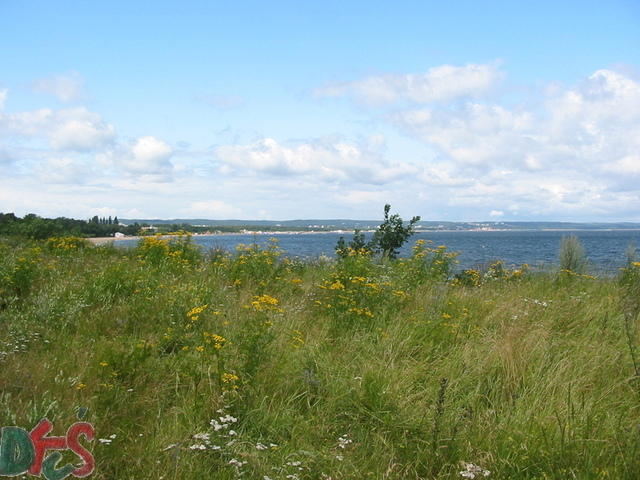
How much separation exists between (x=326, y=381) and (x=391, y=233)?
329 inches

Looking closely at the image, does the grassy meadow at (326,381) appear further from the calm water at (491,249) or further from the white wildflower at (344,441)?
the calm water at (491,249)

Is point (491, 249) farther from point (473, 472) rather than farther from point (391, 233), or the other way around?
point (473, 472)

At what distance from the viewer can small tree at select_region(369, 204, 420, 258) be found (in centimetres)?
1188

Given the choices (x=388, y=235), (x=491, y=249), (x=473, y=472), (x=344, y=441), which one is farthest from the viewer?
(x=491, y=249)

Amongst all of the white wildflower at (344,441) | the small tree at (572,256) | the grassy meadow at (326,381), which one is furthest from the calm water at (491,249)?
the white wildflower at (344,441)

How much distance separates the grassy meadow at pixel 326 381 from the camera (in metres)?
2.87

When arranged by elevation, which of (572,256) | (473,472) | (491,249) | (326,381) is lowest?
(491,249)

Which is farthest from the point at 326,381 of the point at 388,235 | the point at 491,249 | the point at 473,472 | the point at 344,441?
the point at 491,249

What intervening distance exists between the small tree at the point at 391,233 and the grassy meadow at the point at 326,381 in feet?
17.8

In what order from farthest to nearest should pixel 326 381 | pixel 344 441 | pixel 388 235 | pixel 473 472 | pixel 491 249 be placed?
1. pixel 491 249
2. pixel 388 235
3. pixel 326 381
4. pixel 344 441
5. pixel 473 472

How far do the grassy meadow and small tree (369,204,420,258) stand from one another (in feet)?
17.8

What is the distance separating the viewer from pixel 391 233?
11.9 metres

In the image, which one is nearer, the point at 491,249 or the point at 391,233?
the point at 391,233

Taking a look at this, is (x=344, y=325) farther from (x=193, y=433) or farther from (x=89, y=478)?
(x=89, y=478)
